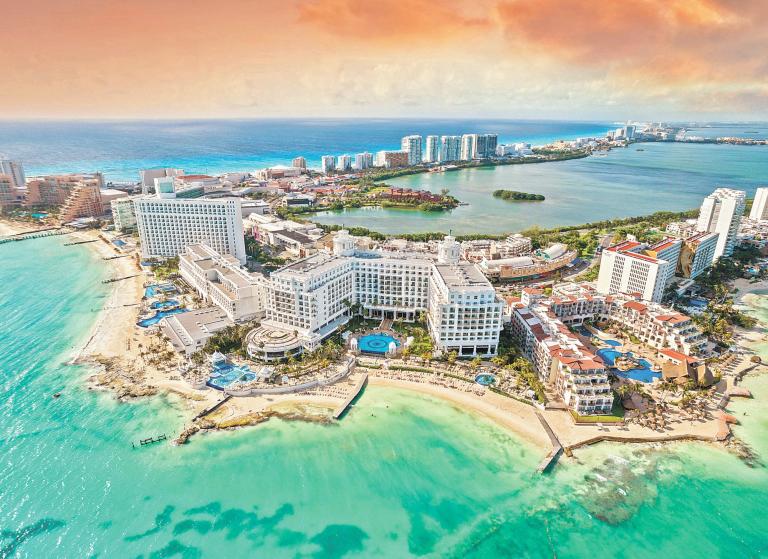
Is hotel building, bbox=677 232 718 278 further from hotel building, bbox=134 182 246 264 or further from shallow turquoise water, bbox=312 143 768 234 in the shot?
hotel building, bbox=134 182 246 264

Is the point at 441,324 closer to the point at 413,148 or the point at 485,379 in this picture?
the point at 485,379

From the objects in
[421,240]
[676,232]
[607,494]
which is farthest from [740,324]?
[421,240]

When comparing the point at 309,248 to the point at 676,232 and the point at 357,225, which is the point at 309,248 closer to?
the point at 357,225

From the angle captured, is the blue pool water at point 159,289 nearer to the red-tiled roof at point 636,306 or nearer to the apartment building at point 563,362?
the apartment building at point 563,362

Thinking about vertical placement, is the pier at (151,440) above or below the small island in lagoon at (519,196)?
below

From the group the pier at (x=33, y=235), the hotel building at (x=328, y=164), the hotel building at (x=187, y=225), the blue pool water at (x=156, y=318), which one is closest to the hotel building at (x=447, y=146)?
the hotel building at (x=328, y=164)

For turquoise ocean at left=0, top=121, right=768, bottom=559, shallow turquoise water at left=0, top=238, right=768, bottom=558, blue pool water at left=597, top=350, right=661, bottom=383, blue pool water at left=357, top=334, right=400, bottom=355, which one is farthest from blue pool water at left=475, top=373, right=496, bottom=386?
blue pool water at left=597, top=350, right=661, bottom=383
